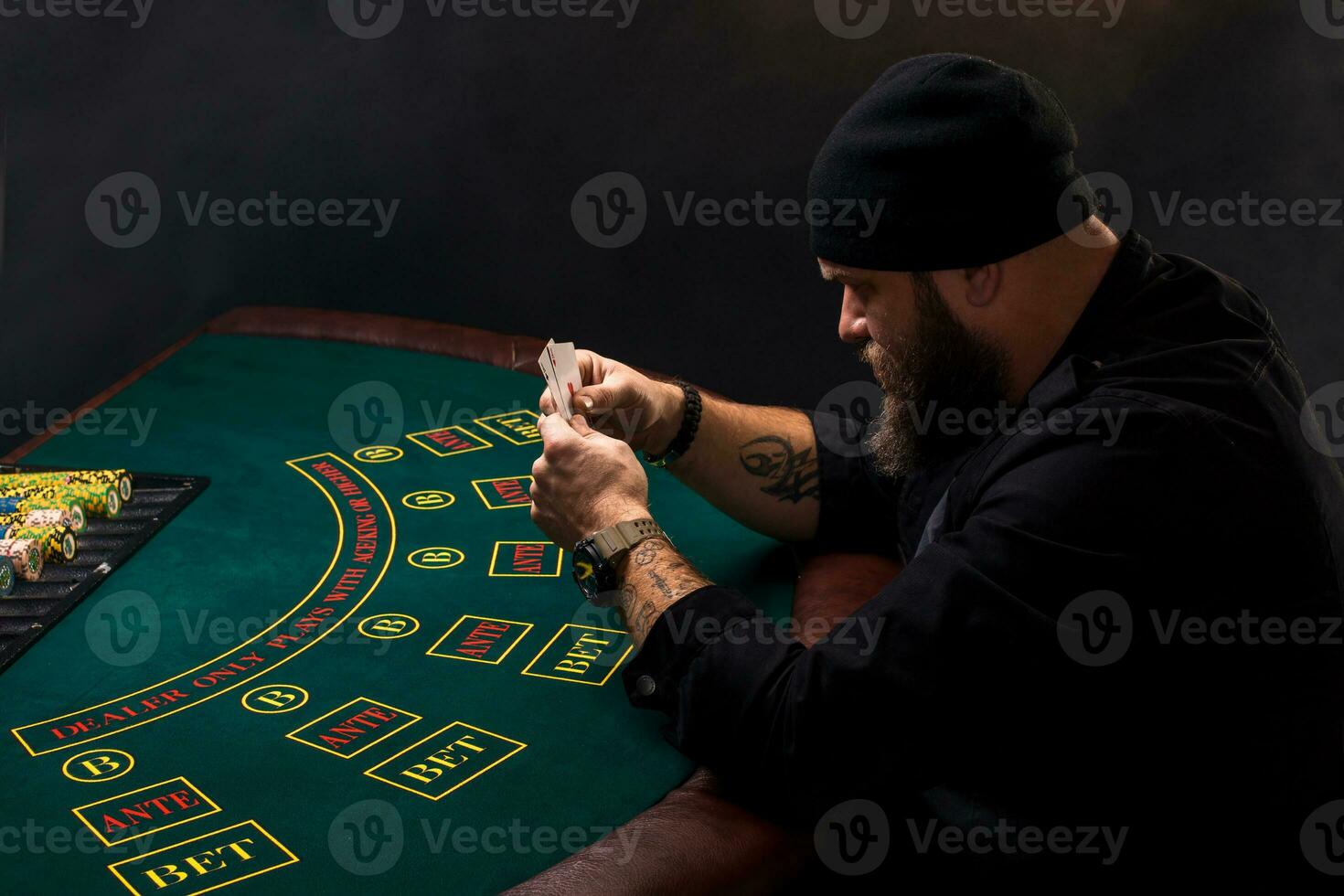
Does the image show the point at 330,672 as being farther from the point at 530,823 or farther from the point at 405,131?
the point at 405,131

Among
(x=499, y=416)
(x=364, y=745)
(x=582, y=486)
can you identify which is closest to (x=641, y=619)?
(x=582, y=486)

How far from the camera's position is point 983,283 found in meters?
1.80

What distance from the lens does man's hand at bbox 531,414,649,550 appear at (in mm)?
2062

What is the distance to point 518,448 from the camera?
2.98 m

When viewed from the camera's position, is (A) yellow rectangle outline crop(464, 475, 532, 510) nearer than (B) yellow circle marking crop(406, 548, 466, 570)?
No

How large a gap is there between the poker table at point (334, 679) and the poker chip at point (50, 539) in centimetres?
11

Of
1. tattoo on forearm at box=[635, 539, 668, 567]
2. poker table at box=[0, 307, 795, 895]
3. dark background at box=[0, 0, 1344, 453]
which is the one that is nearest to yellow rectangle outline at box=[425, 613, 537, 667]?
poker table at box=[0, 307, 795, 895]

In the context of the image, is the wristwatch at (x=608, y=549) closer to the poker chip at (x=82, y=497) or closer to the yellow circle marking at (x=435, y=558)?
the yellow circle marking at (x=435, y=558)

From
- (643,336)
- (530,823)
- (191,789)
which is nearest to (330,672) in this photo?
(191,789)

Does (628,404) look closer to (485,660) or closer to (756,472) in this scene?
(756,472)

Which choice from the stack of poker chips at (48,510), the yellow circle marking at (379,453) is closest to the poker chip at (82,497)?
the stack of poker chips at (48,510)

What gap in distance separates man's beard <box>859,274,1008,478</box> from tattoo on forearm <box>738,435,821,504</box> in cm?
47

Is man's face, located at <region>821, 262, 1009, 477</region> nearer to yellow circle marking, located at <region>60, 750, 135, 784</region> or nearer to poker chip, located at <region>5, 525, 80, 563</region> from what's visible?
yellow circle marking, located at <region>60, 750, 135, 784</region>

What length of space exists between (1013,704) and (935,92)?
808 mm
